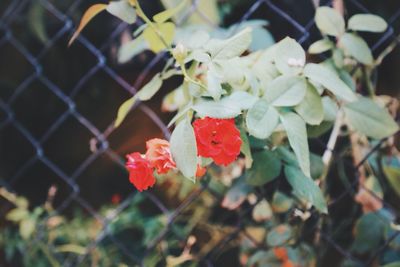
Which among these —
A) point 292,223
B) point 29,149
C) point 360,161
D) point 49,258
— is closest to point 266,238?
point 292,223

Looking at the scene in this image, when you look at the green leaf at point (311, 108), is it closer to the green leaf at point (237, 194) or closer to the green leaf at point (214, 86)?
the green leaf at point (214, 86)

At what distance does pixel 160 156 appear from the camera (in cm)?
58

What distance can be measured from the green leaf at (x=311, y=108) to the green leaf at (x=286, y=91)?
20mm

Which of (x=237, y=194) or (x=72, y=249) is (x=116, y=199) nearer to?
(x=72, y=249)

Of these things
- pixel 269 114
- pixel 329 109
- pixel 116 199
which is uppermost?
pixel 269 114

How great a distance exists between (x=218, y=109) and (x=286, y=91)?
4.0 inches

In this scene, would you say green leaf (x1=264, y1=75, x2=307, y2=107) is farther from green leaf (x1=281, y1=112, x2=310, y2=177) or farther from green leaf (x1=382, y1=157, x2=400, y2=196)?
green leaf (x1=382, y1=157, x2=400, y2=196)

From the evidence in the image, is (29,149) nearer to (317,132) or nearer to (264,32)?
(264,32)

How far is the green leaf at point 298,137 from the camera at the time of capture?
1.94 feet

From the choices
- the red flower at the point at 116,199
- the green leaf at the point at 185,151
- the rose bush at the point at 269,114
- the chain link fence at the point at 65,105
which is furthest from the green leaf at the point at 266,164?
the red flower at the point at 116,199

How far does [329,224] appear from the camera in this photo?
875 millimetres

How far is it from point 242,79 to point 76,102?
76cm

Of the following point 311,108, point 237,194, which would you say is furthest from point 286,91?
point 237,194

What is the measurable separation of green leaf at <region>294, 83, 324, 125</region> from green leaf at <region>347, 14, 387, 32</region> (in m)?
0.16
